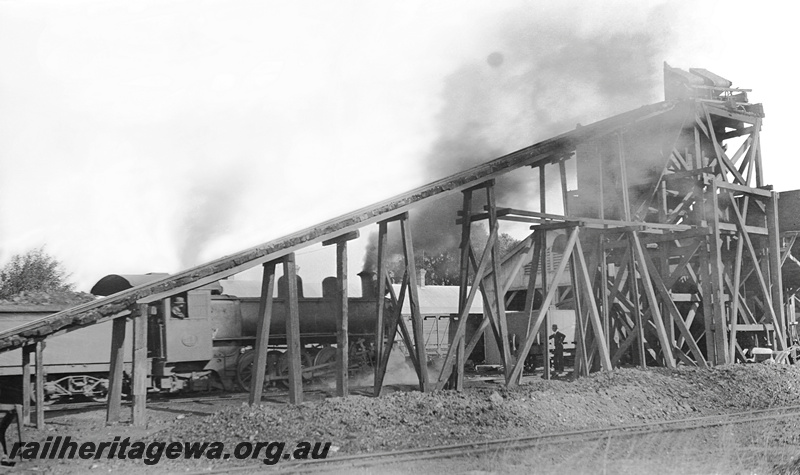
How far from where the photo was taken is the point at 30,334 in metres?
9.28

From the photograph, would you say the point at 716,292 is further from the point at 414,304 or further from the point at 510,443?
the point at 510,443

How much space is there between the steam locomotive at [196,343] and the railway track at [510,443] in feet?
13.8

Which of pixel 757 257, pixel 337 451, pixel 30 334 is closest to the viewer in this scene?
pixel 337 451

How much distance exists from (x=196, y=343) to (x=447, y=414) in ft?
23.7

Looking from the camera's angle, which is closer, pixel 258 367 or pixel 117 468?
pixel 117 468

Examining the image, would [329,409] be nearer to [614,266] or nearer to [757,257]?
[614,266]

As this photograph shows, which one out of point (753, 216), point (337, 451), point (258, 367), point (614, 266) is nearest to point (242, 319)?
point (258, 367)

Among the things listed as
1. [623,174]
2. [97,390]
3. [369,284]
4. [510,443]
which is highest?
[623,174]

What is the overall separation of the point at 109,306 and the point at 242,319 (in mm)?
6992

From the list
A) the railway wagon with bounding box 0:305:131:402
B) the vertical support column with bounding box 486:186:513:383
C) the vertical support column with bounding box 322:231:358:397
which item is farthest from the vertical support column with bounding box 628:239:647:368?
the railway wagon with bounding box 0:305:131:402

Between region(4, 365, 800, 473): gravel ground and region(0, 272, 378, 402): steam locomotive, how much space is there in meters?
1.83

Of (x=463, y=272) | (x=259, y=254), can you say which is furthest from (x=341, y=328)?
(x=463, y=272)

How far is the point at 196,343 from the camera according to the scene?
50.2 feet

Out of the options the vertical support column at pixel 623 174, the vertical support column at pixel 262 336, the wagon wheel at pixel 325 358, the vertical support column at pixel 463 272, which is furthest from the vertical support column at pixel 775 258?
the vertical support column at pixel 262 336
